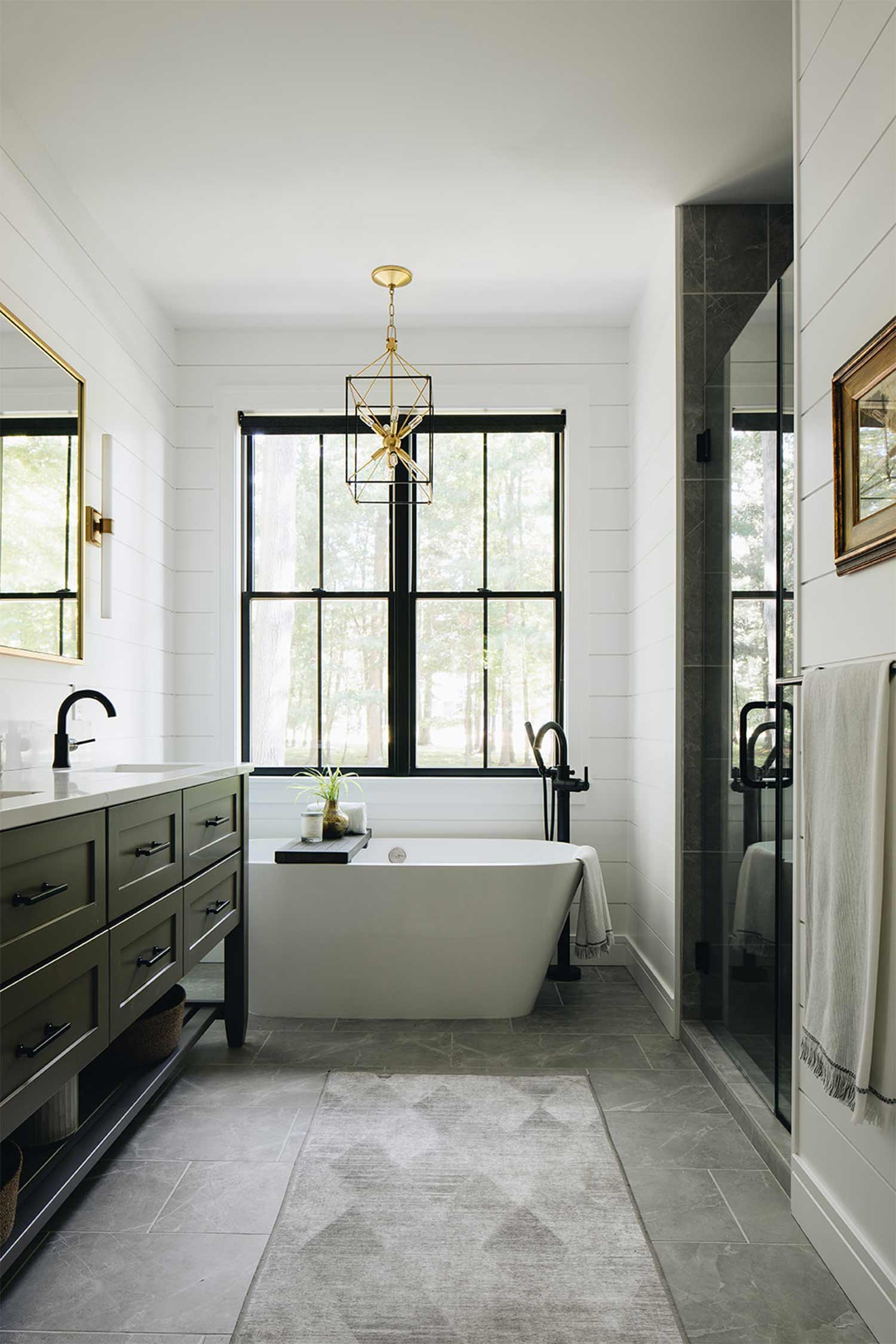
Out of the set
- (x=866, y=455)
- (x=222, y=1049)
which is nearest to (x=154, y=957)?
(x=222, y=1049)

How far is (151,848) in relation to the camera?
2.26 m

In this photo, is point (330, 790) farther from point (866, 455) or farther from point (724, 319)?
point (866, 455)

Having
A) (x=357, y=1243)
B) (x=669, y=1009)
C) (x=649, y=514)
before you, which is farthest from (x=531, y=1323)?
(x=649, y=514)

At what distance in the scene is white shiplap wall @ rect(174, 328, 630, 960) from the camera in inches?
169

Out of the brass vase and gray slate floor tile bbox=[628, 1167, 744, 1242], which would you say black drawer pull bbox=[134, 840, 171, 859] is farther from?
the brass vase

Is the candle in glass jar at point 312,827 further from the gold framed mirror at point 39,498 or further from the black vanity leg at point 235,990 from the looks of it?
the gold framed mirror at point 39,498

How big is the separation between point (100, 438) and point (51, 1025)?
7.69 feet

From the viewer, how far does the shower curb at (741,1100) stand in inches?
91.2

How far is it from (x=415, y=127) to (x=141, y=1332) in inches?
122

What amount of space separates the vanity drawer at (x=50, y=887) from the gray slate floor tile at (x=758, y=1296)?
1.37m

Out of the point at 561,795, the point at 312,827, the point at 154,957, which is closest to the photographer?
the point at 154,957

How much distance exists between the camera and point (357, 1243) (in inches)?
79.3

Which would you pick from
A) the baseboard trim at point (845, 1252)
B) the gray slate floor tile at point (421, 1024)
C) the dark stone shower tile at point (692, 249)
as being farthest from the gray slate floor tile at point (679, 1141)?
the dark stone shower tile at point (692, 249)

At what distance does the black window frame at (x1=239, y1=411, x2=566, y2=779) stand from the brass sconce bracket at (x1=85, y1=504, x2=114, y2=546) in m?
1.06
